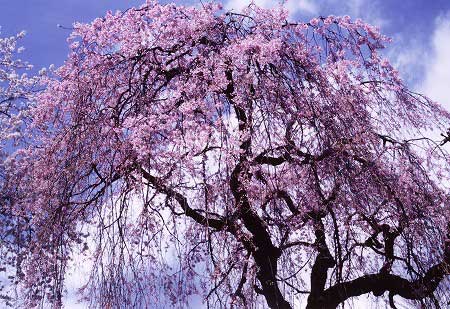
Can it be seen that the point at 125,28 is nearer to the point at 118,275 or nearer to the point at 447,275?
the point at 118,275

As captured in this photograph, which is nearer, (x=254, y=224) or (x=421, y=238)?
(x=421, y=238)

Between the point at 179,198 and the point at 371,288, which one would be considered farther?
the point at 371,288

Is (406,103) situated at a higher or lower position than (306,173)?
higher

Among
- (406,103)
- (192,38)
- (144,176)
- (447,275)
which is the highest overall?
(192,38)

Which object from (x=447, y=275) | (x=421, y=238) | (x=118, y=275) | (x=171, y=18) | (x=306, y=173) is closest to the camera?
(x=118, y=275)

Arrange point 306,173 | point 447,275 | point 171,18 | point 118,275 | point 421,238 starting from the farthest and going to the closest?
1. point 171,18
2. point 306,173
3. point 421,238
4. point 447,275
5. point 118,275

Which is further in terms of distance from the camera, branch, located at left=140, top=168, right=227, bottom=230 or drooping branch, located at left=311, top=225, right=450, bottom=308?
drooping branch, located at left=311, top=225, right=450, bottom=308

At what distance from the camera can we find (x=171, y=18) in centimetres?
548

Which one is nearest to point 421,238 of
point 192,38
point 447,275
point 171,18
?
point 447,275

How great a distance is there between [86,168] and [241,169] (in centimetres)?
127

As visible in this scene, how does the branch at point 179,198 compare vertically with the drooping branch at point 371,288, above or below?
above

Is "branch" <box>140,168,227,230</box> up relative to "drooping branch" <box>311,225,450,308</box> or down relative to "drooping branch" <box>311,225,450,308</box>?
up

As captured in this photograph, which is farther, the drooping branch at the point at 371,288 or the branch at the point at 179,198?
the drooping branch at the point at 371,288

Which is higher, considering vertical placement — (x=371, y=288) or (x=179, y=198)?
(x=179, y=198)
